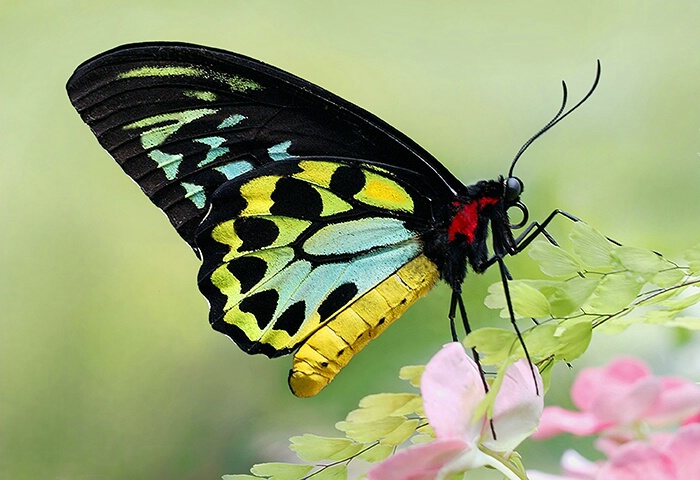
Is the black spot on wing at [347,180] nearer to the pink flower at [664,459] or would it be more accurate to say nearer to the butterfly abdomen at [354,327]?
the butterfly abdomen at [354,327]

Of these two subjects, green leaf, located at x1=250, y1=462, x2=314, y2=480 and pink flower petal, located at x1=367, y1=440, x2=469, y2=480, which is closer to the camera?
pink flower petal, located at x1=367, y1=440, x2=469, y2=480

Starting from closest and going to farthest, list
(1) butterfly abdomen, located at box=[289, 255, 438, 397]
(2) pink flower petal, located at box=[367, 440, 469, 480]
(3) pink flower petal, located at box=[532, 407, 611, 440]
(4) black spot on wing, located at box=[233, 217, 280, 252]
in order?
(2) pink flower petal, located at box=[367, 440, 469, 480] → (3) pink flower petal, located at box=[532, 407, 611, 440] → (1) butterfly abdomen, located at box=[289, 255, 438, 397] → (4) black spot on wing, located at box=[233, 217, 280, 252]

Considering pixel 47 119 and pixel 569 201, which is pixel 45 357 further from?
pixel 569 201

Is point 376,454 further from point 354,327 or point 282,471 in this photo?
point 354,327

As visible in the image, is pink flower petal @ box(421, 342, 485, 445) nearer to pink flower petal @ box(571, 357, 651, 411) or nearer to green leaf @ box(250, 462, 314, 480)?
green leaf @ box(250, 462, 314, 480)

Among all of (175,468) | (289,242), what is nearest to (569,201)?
(175,468)

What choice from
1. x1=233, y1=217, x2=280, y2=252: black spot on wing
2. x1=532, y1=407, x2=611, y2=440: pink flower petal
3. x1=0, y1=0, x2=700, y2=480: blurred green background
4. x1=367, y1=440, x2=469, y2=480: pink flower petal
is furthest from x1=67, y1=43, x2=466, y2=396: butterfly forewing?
x1=0, y1=0, x2=700, y2=480: blurred green background
